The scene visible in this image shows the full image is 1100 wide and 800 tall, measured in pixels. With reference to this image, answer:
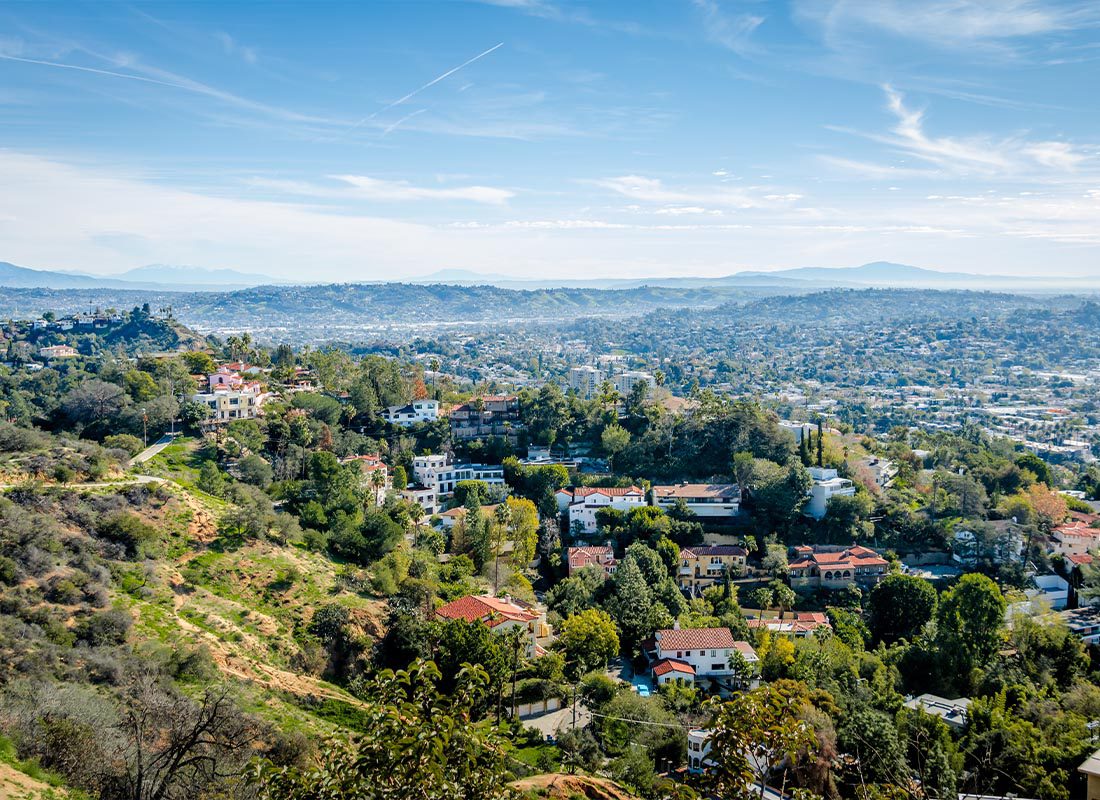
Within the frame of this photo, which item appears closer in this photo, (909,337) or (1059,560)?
(1059,560)

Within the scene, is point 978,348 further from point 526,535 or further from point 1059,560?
point 526,535

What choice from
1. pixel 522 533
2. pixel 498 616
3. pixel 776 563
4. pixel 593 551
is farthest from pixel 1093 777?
pixel 522 533

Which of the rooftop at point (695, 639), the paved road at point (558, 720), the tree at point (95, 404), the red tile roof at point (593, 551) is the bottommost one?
the paved road at point (558, 720)

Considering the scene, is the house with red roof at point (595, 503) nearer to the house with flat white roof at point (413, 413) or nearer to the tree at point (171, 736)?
the house with flat white roof at point (413, 413)

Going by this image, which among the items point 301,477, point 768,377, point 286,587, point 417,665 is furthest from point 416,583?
point 768,377

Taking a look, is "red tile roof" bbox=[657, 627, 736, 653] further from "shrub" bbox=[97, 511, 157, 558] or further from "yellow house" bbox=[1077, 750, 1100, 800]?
"shrub" bbox=[97, 511, 157, 558]

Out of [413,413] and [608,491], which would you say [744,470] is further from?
[413,413]

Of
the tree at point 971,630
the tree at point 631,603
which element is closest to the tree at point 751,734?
the tree at point 631,603
